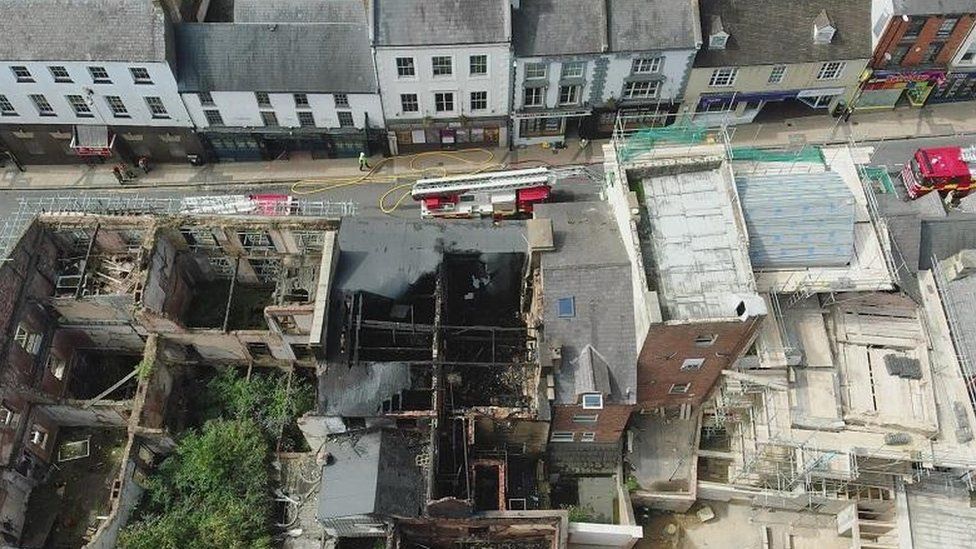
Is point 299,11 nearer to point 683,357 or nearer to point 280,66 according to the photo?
→ point 280,66

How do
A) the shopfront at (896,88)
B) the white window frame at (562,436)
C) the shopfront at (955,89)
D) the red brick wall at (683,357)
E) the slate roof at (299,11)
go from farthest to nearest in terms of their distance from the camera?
the shopfront at (955,89), the shopfront at (896,88), the slate roof at (299,11), the white window frame at (562,436), the red brick wall at (683,357)

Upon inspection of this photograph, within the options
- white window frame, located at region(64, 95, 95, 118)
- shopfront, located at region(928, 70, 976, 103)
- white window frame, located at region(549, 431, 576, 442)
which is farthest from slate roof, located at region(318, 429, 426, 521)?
shopfront, located at region(928, 70, 976, 103)

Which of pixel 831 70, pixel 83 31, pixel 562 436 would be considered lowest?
pixel 562 436

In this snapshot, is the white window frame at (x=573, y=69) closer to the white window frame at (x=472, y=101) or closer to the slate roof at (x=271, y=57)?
the white window frame at (x=472, y=101)

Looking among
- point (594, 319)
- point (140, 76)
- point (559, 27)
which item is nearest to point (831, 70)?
point (559, 27)

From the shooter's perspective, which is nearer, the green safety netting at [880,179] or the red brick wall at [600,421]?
the red brick wall at [600,421]

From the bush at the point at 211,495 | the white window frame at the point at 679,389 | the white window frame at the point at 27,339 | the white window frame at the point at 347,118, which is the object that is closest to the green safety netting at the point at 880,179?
the white window frame at the point at 679,389

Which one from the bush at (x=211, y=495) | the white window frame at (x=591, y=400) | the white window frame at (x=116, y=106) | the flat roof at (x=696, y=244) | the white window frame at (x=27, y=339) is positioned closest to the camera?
the flat roof at (x=696, y=244)
